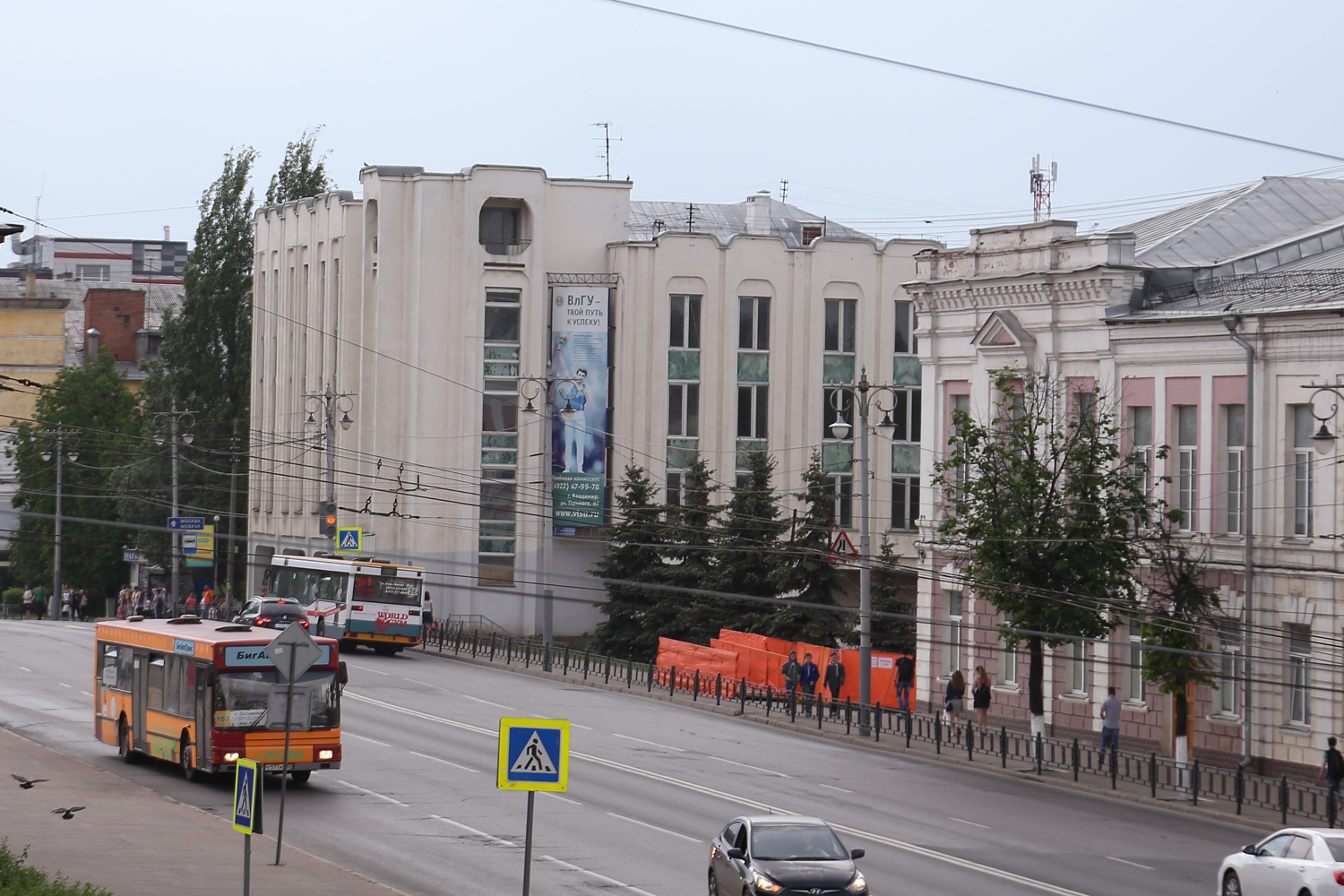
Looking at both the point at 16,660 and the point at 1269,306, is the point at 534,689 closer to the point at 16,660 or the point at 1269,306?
the point at 16,660

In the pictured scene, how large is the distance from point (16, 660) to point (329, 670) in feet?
82.0

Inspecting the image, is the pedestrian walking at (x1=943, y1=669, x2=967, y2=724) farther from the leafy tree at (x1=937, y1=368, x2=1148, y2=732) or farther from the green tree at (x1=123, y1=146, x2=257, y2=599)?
the green tree at (x1=123, y1=146, x2=257, y2=599)

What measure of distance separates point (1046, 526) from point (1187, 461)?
452 cm

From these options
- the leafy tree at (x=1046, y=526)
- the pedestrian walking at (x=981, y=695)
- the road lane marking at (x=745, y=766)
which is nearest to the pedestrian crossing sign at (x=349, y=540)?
the pedestrian walking at (x=981, y=695)

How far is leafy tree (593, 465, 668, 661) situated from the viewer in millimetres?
56188

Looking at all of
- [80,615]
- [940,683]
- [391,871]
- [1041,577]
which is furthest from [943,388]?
[80,615]

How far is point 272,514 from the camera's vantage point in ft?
259

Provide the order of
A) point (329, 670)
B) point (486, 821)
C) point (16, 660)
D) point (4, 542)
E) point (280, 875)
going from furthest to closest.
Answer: point (4, 542) < point (16, 660) < point (329, 670) < point (486, 821) < point (280, 875)

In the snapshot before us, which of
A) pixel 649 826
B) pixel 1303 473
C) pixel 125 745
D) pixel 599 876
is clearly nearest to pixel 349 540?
pixel 125 745

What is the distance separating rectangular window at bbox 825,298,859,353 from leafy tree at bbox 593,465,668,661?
11.4 m

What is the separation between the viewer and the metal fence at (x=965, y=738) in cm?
3147

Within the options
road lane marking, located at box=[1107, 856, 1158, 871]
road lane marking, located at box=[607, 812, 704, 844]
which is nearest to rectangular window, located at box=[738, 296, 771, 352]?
road lane marking, located at box=[607, 812, 704, 844]

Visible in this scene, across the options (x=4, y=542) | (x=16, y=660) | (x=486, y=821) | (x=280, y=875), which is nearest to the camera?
(x=280, y=875)

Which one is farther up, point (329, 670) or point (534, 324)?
point (534, 324)
